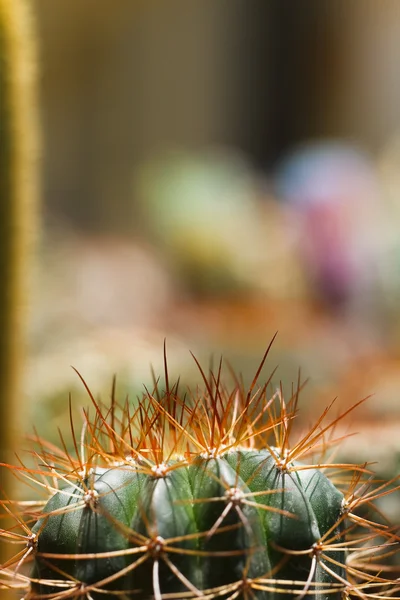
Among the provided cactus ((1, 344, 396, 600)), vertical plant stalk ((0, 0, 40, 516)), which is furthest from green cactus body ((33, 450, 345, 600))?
vertical plant stalk ((0, 0, 40, 516))

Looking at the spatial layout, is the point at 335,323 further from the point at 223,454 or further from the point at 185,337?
the point at 223,454

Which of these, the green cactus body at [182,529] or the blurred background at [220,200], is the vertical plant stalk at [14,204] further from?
the green cactus body at [182,529]

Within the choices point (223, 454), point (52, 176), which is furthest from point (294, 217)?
point (52, 176)

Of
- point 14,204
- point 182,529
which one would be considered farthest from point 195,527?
point 14,204

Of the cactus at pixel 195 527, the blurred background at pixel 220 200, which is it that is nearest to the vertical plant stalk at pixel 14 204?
the blurred background at pixel 220 200

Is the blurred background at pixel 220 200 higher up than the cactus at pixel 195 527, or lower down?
higher up

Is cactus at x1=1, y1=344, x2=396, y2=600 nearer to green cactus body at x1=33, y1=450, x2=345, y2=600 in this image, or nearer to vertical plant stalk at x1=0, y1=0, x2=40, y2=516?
green cactus body at x1=33, y1=450, x2=345, y2=600
